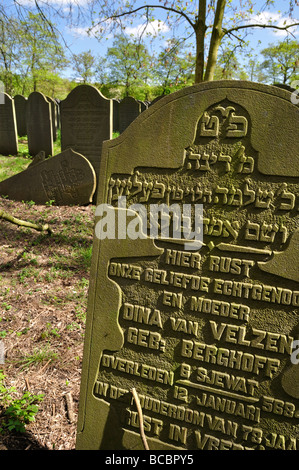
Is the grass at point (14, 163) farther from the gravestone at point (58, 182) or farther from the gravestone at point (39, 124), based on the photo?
the gravestone at point (58, 182)

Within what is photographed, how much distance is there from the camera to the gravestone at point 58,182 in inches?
281

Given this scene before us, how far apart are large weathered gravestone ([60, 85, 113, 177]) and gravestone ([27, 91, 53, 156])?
3768 millimetres

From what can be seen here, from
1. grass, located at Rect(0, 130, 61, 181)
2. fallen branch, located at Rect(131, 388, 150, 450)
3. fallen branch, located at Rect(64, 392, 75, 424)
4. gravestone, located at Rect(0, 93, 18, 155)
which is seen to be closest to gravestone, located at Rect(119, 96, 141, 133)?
grass, located at Rect(0, 130, 61, 181)

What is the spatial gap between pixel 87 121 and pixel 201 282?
6700 mm

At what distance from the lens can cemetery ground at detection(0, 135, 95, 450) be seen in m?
2.54

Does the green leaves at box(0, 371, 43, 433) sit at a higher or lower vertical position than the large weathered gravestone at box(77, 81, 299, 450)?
lower

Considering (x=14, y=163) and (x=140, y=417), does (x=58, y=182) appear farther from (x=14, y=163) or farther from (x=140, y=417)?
(x=140, y=417)

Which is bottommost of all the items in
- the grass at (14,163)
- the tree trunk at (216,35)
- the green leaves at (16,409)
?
the green leaves at (16,409)

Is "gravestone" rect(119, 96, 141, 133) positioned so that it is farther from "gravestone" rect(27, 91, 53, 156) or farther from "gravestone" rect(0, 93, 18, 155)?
"gravestone" rect(0, 93, 18, 155)

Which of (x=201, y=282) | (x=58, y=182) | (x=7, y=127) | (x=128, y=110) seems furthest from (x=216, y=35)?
(x=128, y=110)

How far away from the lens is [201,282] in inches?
71.2

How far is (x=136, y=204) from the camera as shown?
6.24 feet

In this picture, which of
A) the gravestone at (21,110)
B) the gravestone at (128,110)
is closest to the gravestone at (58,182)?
the gravestone at (128,110)

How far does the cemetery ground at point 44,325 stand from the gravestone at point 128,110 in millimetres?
8958
